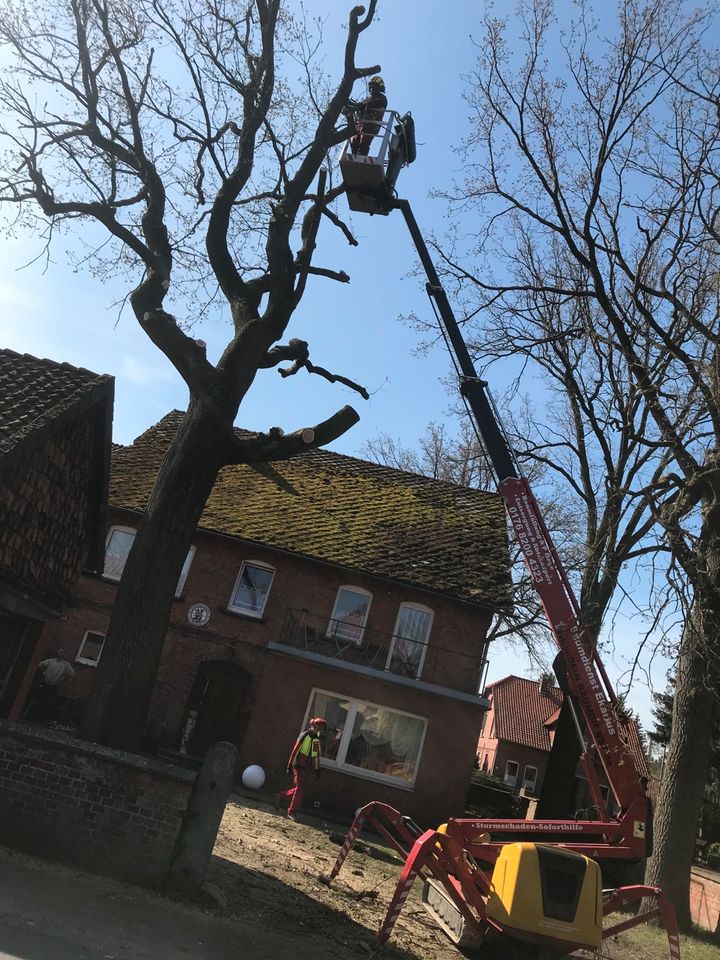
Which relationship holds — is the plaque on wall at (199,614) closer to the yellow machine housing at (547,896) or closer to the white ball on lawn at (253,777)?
the white ball on lawn at (253,777)

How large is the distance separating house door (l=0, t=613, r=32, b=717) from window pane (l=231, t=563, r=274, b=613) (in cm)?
972

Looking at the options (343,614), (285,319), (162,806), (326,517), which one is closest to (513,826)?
(162,806)

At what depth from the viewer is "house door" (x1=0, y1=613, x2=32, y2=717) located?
1004cm

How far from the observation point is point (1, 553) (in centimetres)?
866

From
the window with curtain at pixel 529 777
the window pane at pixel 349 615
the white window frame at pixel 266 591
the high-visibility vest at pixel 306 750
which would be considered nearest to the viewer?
the high-visibility vest at pixel 306 750

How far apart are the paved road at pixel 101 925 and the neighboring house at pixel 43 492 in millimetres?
3392

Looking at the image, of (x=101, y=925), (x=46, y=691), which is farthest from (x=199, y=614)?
(x=101, y=925)

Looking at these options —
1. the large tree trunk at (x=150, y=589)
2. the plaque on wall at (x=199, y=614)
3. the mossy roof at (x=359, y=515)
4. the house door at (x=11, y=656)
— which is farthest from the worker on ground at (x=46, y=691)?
the large tree trunk at (x=150, y=589)

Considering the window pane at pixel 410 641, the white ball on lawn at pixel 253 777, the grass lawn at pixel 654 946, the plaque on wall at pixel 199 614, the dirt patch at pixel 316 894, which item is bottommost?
the dirt patch at pixel 316 894

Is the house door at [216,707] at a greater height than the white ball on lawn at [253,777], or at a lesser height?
greater

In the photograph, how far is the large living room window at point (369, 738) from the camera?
1841 cm

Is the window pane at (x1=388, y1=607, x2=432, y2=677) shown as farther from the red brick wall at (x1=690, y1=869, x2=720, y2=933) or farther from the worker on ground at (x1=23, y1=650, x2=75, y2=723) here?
the worker on ground at (x1=23, y1=650, x2=75, y2=723)

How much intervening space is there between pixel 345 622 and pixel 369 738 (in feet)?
9.38

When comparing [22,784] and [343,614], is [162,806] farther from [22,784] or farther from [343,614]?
[343,614]
